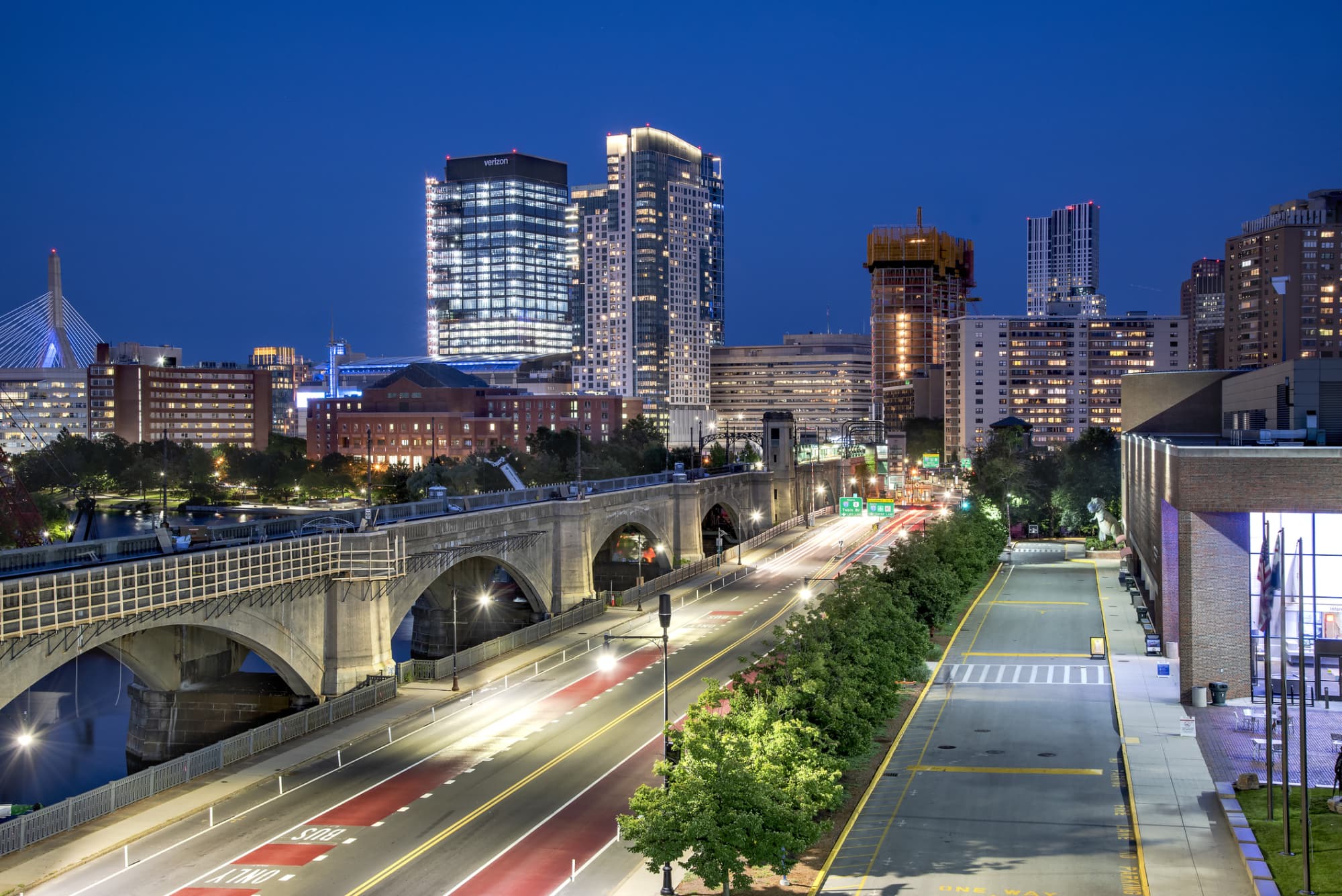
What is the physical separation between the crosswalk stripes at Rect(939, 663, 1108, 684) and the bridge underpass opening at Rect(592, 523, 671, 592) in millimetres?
48213

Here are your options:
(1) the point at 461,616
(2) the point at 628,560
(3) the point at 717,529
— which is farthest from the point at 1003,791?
(3) the point at 717,529

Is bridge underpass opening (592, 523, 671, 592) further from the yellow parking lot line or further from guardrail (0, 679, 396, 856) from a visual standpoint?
guardrail (0, 679, 396, 856)

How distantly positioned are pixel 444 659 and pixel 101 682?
28.9 meters

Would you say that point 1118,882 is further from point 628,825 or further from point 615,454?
point 615,454

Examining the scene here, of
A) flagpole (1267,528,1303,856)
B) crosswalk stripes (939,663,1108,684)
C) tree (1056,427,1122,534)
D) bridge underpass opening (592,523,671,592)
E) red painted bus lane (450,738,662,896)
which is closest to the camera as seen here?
flagpole (1267,528,1303,856)

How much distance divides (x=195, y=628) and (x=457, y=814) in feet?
73.3

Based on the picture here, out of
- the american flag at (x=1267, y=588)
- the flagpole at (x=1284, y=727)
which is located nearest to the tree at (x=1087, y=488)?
the american flag at (x=1267, y=588)

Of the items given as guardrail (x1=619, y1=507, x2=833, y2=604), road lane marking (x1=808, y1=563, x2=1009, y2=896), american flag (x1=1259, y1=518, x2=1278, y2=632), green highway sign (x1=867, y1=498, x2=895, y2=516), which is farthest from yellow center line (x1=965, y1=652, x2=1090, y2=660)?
green highway sign (x1=867, y1=498, x2=895, y2=516)

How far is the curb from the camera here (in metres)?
28.9

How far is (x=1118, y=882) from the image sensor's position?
1164 inches

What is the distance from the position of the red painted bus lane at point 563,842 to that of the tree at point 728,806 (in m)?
4.30

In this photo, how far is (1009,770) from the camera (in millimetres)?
40375

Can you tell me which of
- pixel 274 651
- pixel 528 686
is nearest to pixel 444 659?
pixel 528 686

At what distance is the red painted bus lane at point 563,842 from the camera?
100 ft
